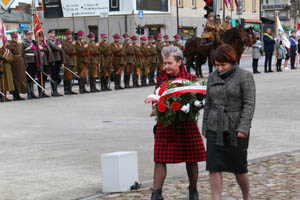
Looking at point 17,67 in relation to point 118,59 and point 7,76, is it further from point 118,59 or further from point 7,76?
point 118,59

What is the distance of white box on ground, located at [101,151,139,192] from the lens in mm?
7113

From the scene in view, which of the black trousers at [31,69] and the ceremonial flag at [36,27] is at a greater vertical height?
the ceremonial flag at [36,27]

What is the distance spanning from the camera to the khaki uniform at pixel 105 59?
2309 centimetres

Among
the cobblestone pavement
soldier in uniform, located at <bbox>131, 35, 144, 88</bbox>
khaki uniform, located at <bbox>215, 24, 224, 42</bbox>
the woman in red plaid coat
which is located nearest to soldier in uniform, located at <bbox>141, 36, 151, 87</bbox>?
soldier in uniform, located at <bbox>131, 35, 144, 88</bbox>

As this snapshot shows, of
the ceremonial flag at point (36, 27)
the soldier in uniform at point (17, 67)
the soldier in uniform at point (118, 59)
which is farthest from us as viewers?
the soldier in uniform at point (118, 59)

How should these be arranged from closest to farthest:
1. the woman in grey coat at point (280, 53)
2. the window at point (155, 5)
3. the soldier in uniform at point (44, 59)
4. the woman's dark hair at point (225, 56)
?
1. the woman's dark hair at point (225, 56)
2. the soldier in uniform at point (44, 59)
3. the woman in grey coat at point (280, 53)
4. the window at point (155, 5)

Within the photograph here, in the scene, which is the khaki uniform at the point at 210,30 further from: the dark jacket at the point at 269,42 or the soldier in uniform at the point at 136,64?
the dark jacket at the point at 269,42

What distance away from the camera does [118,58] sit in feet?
78.3

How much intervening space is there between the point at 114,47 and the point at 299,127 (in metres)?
12.6

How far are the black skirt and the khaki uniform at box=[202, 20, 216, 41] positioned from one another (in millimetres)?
18925

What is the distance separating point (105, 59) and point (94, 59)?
0.69 meters

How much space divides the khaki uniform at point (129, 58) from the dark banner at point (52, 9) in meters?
36.4

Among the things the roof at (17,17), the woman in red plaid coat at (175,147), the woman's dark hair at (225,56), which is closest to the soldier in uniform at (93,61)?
the woman in red plaid coat at (175,147)

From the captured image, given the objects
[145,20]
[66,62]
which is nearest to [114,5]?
[145,20]
